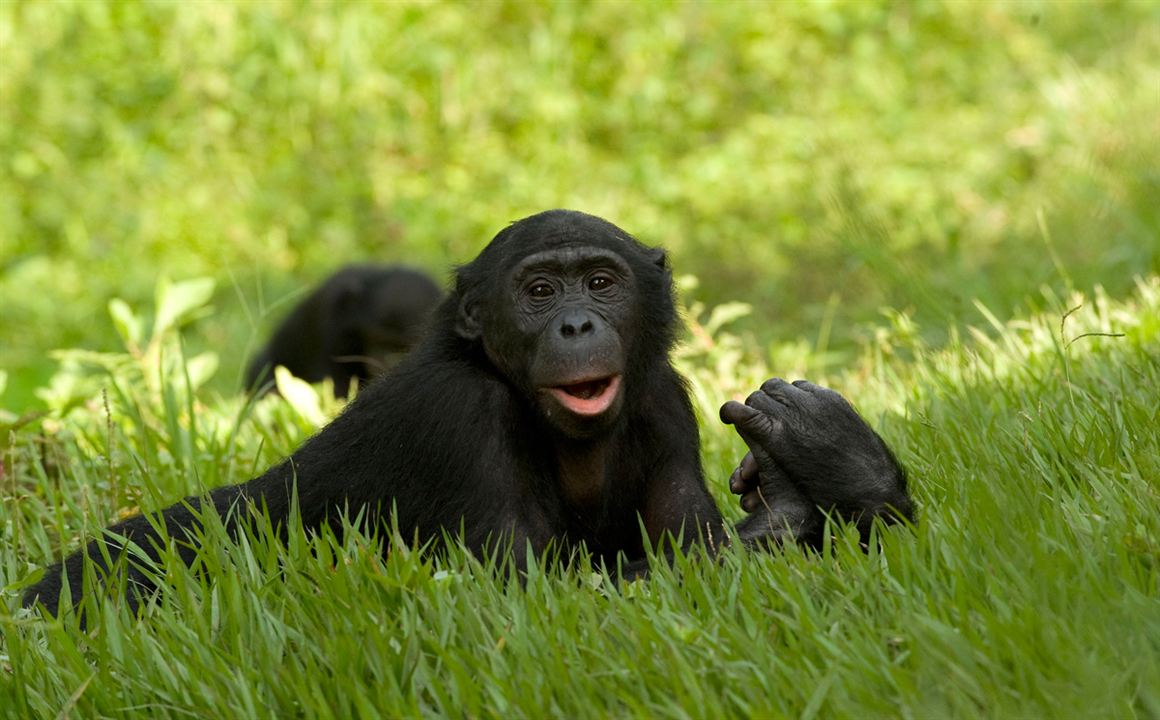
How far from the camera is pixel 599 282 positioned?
434 cm

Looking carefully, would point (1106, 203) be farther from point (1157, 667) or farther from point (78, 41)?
point (78, 41)

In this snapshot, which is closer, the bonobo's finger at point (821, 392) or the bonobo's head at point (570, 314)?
the bonobo's head at point (570, 314)

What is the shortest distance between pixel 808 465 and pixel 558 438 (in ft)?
2.38

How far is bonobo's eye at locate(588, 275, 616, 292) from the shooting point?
4.32 meters

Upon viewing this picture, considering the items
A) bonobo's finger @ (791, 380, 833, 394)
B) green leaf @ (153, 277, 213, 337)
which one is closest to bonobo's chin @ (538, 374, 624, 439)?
bonobo's finger @ (791, 380, 833, 394)

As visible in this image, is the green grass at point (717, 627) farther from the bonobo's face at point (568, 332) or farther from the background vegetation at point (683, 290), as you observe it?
the bonobo's face at point (568, 332)

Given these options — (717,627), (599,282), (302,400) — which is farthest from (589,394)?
(302,400)

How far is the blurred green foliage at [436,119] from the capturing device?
12.4 metres

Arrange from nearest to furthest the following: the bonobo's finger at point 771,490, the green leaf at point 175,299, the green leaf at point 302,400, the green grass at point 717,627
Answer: the green grass at point 717,627, the bonobo's finger at point 771,490, the green leaf at point 302,400, the green leaf at point 175,299

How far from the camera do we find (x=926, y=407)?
Answer: 495 cm

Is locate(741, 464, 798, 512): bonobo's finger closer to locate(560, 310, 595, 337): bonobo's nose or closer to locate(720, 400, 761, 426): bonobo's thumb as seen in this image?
locate(720, 400, 761, 426): bonobo's thumb

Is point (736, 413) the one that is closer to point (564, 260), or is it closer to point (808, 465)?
point (808, 465)

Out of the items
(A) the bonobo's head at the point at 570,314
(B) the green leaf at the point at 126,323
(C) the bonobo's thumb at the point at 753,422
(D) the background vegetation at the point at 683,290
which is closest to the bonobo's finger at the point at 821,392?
(C) the bonobo's thumb at the point at 753,422

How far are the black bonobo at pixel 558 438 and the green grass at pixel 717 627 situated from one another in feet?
0.92
